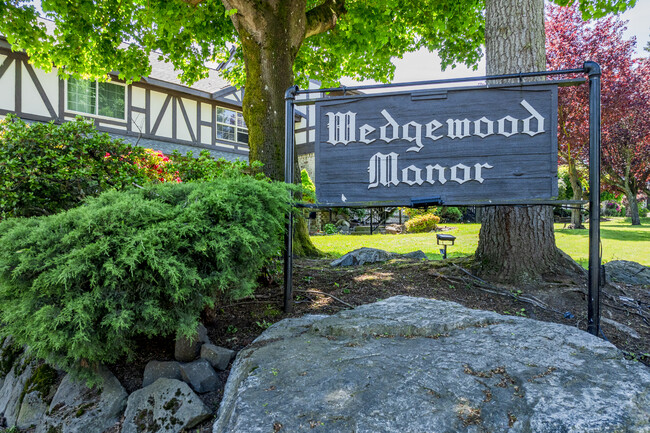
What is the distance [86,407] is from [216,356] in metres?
0.83

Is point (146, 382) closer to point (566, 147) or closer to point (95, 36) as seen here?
point (95, 36)

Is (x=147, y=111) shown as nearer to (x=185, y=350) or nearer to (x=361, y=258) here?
(x=361, y=258)

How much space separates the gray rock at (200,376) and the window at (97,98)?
15.2 m

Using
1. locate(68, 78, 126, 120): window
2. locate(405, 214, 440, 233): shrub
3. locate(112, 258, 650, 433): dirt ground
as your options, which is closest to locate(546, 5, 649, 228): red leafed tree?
locate(405, 214, 440, 233): shrub

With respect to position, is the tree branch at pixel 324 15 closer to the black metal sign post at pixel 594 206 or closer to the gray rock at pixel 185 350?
the black metal sign post at pixel 594 206

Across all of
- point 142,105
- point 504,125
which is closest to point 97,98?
point 142,105

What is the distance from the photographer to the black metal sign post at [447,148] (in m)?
3.13

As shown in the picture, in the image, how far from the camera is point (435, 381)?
77.2 inches

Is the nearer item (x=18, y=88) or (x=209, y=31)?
(x=209, y=31)

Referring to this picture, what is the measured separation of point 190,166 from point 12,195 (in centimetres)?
170

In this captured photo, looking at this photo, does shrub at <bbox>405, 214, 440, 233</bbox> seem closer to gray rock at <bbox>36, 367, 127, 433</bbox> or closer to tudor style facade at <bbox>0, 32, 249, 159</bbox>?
tudor style facade at <bbox>0, 32, 249, 159</bbox>

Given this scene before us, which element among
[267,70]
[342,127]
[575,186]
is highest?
[267,70]

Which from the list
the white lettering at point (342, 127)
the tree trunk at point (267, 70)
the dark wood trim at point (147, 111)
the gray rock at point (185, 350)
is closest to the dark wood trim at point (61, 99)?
the dark wood trim at point (147, 111)

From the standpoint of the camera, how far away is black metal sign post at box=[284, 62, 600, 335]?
3127 millimetres
